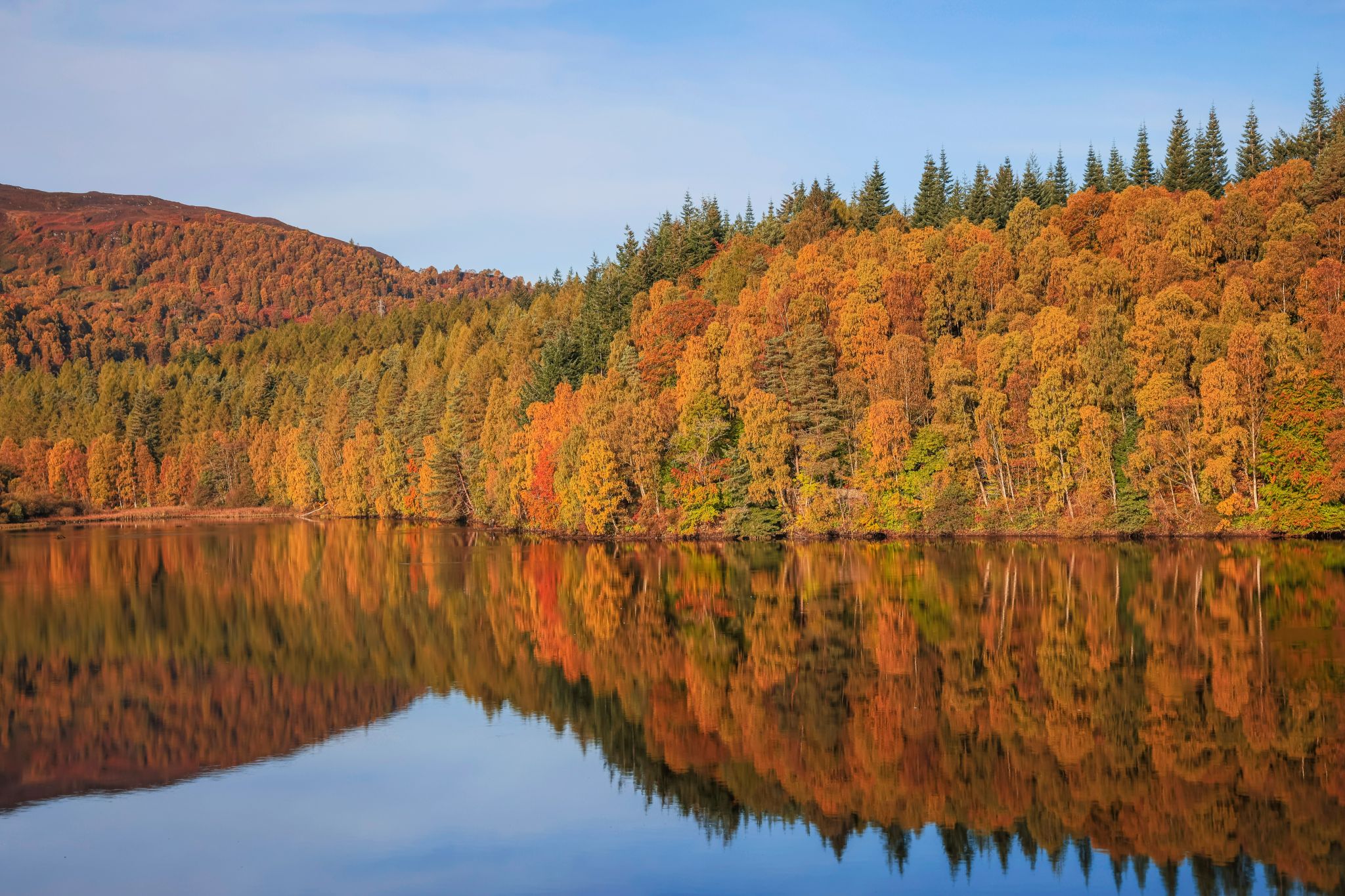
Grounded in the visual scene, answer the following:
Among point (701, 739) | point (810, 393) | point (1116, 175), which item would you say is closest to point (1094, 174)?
point (1116, 175)

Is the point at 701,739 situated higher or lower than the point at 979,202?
lower

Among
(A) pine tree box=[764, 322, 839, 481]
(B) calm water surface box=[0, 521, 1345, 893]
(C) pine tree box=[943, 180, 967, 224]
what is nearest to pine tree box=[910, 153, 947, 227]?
(C) pine tree box=[943, 180, 967, 224]

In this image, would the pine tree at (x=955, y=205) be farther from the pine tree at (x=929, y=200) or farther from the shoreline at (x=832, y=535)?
the shoreline at (x=832, y=535)

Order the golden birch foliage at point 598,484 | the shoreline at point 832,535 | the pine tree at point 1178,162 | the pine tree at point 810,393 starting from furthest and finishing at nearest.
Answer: the pine tree at point 1178,162, the golden birch foliage at point 598,484, the pine tree at point 810,393, the shoreline at point 832,535

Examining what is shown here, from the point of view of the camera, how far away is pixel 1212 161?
104 m

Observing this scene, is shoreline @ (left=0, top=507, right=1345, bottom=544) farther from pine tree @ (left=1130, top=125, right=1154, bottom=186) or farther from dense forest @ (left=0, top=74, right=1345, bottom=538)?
pine tree @ (left=1130, top=125, right=1154, bottom=186)

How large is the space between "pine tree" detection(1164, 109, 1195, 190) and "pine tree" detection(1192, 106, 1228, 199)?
1.12 m

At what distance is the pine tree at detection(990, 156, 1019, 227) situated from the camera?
10644 centimetres

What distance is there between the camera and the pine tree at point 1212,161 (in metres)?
99.9

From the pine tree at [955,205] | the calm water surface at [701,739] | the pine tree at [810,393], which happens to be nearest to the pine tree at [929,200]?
the pine tree at [955,205]

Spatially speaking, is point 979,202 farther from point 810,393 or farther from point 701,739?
point 701,739

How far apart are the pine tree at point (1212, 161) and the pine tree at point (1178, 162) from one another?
1.12 metres

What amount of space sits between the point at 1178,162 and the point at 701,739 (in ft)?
304

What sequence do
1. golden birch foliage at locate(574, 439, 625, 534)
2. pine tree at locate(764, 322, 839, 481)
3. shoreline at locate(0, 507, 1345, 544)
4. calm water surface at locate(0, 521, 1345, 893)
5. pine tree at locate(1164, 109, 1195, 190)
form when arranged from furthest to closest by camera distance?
pine tree at locate(1164, 109, 1195, 190)
golden birch foliage at locate(574, 439, 625, 534)
pine tree at locate(764, 322, 839, 481)
shoreline at locate(0, 507, 1345, 544)
calm water surface at locate(0, 521, 1345, 893)
